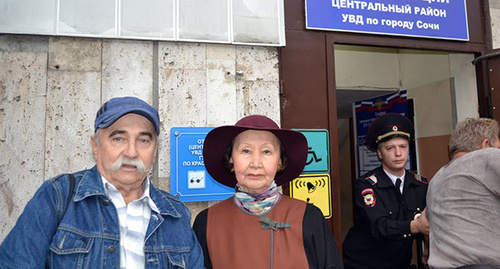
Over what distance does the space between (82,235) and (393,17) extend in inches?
135

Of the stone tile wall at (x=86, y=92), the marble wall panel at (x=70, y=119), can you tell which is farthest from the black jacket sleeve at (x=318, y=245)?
the marble wall panel at (x=70, y=119)

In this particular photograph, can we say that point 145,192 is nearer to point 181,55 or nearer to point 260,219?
→ point 260,219

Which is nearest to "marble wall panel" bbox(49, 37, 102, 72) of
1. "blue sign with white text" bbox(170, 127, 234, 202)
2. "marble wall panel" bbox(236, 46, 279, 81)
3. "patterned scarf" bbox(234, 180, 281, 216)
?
"blue sign with white text" bbox(170, 127, 234, 202)

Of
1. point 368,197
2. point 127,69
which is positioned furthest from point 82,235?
point 368,197

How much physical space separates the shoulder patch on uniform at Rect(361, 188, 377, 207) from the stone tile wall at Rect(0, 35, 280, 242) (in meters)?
1.06

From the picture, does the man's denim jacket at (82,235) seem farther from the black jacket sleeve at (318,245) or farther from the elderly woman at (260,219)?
the black jacket sleeve at (318,245)

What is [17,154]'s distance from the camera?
2863 mm

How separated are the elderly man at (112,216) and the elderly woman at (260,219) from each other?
0.19m

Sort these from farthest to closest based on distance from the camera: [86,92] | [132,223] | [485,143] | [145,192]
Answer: [86,92] → [485,143] → [145,192] → [132,223]

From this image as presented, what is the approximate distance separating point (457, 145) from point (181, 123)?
212 cm

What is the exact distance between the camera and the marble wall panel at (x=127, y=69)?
120 inches

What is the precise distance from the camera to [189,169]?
10.1ft

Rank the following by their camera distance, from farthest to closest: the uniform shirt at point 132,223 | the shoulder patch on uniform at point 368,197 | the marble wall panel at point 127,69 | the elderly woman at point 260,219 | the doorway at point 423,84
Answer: the doorway at point 423,84
the shoulder patch on uniform at point 368,197
the marble wall panel at point 127,69
the elderly woman at point 260,219
the uniform shirt at point 132,223

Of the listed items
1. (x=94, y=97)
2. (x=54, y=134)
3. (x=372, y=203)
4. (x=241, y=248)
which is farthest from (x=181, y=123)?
(x=372, y=203)
